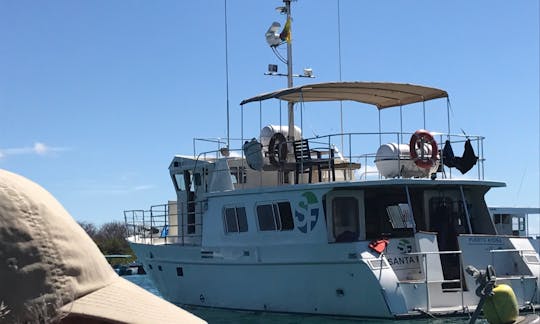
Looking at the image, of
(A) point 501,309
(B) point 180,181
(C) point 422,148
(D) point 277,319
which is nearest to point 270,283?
(D) point 277,319

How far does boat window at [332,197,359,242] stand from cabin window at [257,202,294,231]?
3.26ft

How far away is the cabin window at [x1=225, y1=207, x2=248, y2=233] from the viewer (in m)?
17.2

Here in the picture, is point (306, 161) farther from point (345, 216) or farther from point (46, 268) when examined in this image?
point (46, 268)

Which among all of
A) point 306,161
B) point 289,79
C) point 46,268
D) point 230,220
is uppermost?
point 289,79

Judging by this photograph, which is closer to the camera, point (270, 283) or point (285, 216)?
point (270, 283)

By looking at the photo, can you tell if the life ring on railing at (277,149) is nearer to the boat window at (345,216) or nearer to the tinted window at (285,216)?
the tinted window at (285,216)

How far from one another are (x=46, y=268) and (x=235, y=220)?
51.6 ft

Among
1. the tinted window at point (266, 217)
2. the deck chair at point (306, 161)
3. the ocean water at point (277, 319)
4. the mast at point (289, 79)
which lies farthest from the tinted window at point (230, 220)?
the mast at point (289, 79)

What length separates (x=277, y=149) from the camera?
1769 centimetres

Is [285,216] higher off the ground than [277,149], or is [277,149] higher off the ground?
[277,149]

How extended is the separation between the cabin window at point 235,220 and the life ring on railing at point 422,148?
159 inches

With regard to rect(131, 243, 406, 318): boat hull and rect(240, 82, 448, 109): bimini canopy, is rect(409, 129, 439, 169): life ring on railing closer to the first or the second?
rect(240, 82, 448, 109): bimini canopy

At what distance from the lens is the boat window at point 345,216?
51.5 feet

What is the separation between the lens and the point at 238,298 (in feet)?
55.1
